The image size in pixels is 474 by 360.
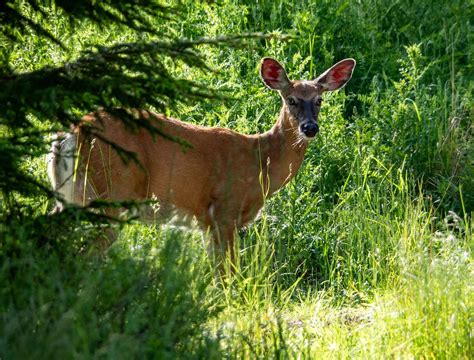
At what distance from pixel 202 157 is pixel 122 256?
365cm

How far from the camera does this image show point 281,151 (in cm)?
859

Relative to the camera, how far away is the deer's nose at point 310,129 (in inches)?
319


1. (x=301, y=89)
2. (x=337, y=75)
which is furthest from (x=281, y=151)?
(x=337, y=75)

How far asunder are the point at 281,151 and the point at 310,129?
524mm

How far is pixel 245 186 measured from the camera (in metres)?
8.34

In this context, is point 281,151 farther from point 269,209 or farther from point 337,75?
point 337,75

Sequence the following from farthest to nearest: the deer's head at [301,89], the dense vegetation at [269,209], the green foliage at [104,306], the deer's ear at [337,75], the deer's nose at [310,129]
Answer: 1. the deer's ear at [337,75]
2. the deer's head at [301,89]
3. the deer's nose at [310,129]
4. the dense vegetation at [269,209]
5. the green foliage at [104,306]

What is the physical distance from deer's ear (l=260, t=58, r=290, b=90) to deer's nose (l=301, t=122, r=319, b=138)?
57 cm

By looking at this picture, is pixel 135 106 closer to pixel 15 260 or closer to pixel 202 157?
pixel 15 260

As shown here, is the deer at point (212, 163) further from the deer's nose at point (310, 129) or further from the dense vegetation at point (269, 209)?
the dense vegetation at point (269, 209)

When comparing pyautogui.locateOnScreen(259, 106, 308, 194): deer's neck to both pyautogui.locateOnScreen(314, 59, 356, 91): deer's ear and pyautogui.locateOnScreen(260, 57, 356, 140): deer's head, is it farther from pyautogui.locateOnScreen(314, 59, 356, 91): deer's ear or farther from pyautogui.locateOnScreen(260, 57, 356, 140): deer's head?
pyautogui.locateOnScreen(314, 59, 356, 91): deer's ear

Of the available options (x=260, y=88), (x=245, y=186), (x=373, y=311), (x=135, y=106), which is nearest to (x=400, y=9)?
(x=260, y=88)

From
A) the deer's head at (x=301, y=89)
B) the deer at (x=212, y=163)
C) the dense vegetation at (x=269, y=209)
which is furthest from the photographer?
the deer's head at (x=301, y=89)

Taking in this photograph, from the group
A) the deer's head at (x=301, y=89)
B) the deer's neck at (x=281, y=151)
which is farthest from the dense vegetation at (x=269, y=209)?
the deer's head at (x=301, y=89)
